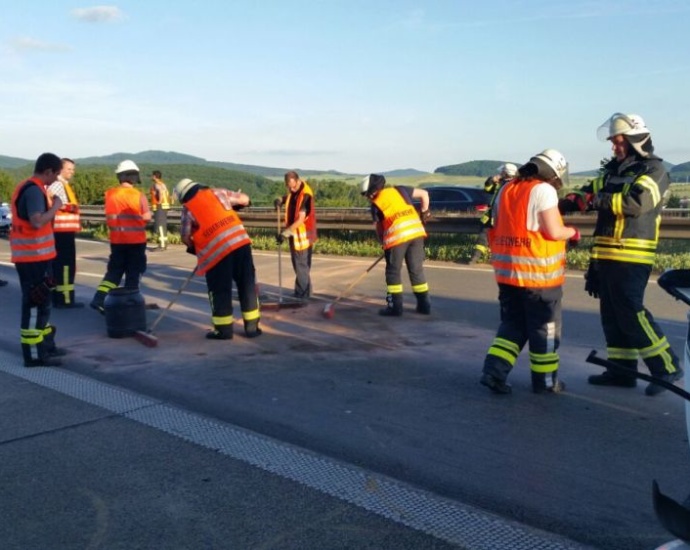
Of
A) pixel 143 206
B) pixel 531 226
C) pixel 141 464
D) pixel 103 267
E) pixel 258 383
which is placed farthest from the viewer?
pixel 103 267

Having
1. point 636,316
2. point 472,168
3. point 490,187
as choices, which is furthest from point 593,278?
point 472,168

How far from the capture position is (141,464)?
459cm

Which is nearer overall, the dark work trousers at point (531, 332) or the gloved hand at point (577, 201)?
the dark work trousers at point (531, 332)

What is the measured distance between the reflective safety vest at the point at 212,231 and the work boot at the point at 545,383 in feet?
11.1

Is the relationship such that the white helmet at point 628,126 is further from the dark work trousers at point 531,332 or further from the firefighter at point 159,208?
the firefighter at point 159,208

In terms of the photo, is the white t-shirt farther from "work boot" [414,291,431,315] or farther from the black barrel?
the black barrel

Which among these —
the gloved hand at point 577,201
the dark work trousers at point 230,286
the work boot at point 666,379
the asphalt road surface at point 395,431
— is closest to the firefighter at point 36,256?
the asphalt road surface at point 395,431

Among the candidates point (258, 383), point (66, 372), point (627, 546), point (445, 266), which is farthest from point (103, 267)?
point (627, 546)

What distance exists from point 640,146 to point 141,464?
4.00 metres

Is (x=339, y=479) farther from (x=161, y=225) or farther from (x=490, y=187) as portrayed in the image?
(x=161, y=225)

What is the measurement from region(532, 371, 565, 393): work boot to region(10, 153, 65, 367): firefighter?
4074 millimetres

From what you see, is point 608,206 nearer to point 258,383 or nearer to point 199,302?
point 258,383

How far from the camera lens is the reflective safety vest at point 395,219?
29.7 feet

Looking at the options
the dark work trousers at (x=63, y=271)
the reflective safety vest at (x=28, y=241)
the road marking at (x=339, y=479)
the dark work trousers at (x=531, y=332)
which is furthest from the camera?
the dark work trousers at (x=63, y=271)
